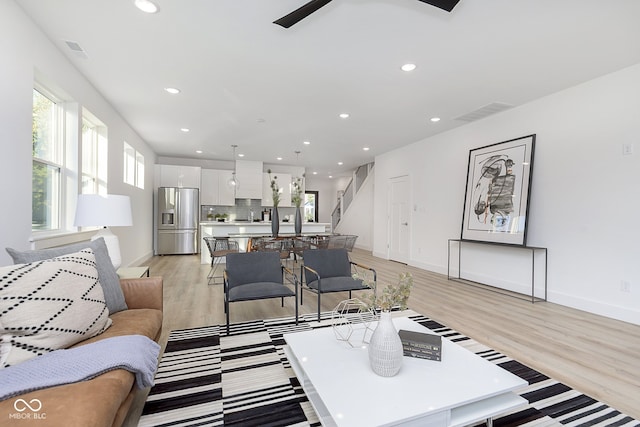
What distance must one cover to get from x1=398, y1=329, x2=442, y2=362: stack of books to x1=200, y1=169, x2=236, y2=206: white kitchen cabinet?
7.95 meters

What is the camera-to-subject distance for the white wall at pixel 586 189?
3271 millimetres

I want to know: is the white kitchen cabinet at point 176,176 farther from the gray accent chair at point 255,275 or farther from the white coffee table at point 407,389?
the white coffee table at point 407,389

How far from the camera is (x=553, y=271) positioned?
3957mm

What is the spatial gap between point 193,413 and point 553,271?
4.52 meters

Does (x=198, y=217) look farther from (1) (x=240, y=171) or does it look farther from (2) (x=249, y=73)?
(2) (x=249, y=73)

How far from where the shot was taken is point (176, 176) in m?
8.26

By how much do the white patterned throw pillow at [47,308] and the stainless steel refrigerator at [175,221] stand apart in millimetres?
6493

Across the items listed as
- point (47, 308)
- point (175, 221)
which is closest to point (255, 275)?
point (47, 308)

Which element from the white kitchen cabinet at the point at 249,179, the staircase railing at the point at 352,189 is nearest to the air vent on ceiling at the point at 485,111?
the staircase railing at the point at 352,189

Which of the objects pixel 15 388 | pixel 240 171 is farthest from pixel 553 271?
pixel 240 171

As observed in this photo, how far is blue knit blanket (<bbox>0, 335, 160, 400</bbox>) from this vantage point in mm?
1163

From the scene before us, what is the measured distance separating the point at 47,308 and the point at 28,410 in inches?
23.6

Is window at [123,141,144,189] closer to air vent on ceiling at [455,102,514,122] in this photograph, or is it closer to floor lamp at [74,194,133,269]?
floor lamp at [74,194,133,269]

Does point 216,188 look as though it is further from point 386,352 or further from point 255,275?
point 386,352
